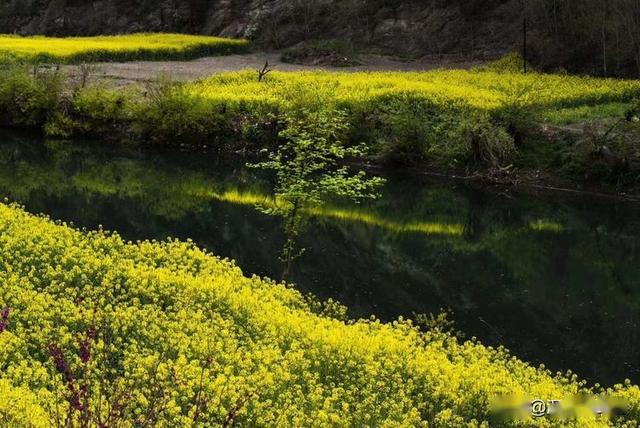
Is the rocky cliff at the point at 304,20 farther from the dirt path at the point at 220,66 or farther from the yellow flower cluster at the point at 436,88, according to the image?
the yellow flower cluster at the point at 436,88

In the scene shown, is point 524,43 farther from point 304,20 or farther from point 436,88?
point 304,20

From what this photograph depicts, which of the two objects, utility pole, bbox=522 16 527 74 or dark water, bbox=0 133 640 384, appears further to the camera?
utility pole, bbox=522 16 527 74

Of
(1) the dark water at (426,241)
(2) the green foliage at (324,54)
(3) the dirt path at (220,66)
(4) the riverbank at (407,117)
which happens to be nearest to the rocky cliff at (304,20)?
(3) the dirt path at (220,66)

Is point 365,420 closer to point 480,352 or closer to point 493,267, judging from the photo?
point 480,352

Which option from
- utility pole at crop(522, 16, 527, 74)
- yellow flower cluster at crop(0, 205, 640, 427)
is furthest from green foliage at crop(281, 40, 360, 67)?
yellow flower cluster at crop(0, 205, 640, 427)

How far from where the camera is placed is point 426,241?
54.0 feet

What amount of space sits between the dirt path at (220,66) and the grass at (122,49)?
3.19 feet

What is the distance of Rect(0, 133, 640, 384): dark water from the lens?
485 inches

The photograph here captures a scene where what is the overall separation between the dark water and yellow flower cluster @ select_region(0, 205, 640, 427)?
220 cm

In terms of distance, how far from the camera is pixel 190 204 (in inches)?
738

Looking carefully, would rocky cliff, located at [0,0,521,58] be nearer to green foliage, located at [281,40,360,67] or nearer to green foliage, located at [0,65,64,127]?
green foliage, located at [281,40,360,67]

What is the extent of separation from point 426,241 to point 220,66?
23.4 m

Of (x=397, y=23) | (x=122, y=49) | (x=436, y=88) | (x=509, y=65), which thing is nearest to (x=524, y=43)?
(x=509, y=65)

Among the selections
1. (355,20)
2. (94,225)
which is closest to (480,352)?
(94,225)
